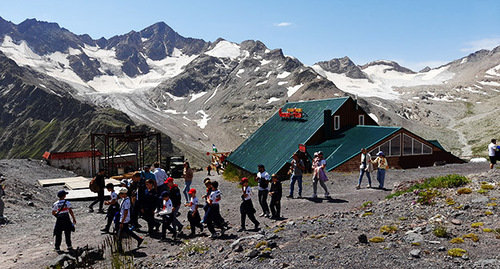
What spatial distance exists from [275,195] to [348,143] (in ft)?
60.4

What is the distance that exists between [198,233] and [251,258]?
4.93 metres

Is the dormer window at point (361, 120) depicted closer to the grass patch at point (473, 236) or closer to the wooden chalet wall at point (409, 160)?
the wooden chalet wall at point (409, 160)

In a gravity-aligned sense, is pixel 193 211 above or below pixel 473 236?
above

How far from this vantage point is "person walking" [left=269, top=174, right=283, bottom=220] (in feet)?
51.6

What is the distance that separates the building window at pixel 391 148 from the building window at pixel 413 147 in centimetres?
65

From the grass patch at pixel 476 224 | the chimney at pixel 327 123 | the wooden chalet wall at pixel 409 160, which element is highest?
the chimney at pixel 327 123

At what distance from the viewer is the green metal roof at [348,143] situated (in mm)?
30997

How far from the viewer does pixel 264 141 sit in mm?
38719

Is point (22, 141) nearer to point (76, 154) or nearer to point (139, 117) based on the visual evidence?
point (139, 117)

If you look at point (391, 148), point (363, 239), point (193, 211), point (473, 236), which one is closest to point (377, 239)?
point (363, 239)

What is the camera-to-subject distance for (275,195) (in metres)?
15.9

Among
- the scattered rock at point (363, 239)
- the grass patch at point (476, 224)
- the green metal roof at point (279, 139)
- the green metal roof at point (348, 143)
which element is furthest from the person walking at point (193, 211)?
the green metal roof at point (348, 143)

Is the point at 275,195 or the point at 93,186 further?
the point at 93,186

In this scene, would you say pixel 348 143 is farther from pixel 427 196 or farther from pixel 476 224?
pixel 476 224
